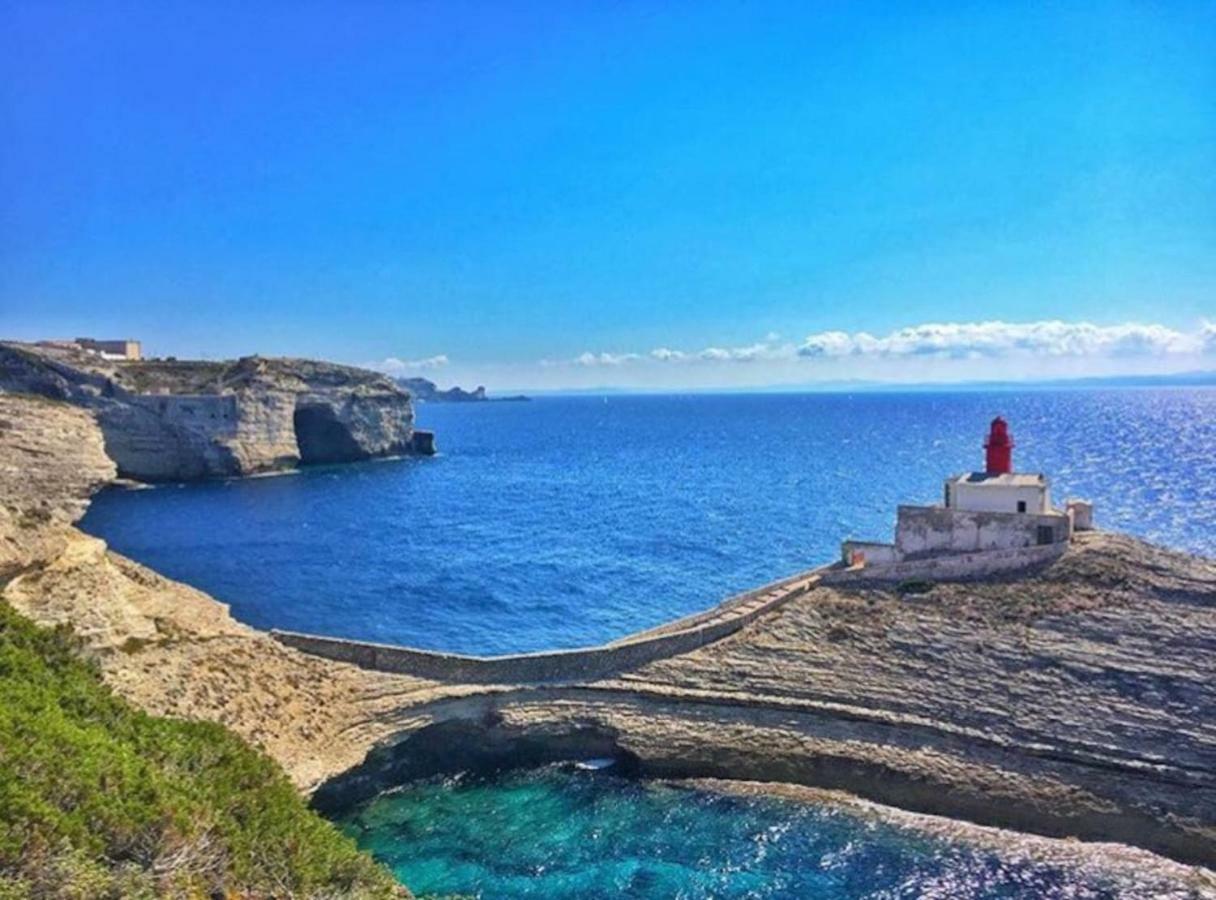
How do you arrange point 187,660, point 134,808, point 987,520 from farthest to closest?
point 987,520
point 187,660
point 134,808

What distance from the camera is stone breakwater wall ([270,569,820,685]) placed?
89.8 feet

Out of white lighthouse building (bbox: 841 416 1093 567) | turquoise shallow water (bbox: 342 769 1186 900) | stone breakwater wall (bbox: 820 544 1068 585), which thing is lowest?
turquoise shallow water (bbox: 342 769 1186 900)

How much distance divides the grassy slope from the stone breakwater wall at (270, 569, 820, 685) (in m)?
10.0

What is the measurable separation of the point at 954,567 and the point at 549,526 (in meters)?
37.0

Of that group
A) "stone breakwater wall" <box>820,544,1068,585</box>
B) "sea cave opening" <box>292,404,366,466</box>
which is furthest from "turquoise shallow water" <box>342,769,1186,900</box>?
"sea cave opening" <box>292,404,366,466</box>

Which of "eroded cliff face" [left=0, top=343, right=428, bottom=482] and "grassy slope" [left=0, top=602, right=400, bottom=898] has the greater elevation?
"eroded cliff face" [left=0, top=343, right=428, bottom=482]

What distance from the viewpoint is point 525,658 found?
27.4 metres

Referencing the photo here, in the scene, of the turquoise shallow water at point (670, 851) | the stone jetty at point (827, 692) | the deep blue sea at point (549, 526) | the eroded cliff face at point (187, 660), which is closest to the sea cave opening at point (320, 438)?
the deep blue sea at point (549, 526)

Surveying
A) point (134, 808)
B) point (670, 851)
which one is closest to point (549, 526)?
point (670, 851)

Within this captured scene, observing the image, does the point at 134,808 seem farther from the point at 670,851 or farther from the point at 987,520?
the point at 987,520

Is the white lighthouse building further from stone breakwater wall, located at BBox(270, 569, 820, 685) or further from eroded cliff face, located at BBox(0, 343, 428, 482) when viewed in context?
eroded cliff face, located at BBox(0, 343, 428, 482)

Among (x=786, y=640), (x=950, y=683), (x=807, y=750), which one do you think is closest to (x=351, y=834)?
(x=807, y=750)

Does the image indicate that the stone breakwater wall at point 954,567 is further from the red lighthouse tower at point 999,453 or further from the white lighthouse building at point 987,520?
the red lighthouse tower at point 999,453

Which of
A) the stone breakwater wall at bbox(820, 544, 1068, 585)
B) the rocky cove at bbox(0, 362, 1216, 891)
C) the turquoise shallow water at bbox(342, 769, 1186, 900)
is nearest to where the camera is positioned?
the turquoise shallow water at bbox(342, 769, 1186, 900)
